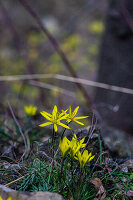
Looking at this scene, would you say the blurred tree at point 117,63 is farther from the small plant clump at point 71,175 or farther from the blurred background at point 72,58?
the small plant clump at point 71,175

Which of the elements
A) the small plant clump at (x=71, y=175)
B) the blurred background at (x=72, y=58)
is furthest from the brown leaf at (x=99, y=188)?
the blurred background at (x=72, y=58)

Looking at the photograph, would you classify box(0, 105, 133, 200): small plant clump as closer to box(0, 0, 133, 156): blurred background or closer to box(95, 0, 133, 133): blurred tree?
box(0, 0, 133, 156): blurred background

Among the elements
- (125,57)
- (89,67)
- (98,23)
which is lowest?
(125,57)

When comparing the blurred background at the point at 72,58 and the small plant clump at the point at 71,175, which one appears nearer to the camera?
the small plant clump at the point at 71,175

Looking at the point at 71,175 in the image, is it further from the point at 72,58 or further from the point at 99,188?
the point at 72,58

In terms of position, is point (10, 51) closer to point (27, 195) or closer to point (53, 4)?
point (53, 4)

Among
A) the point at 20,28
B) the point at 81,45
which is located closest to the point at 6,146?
the point at 81,45

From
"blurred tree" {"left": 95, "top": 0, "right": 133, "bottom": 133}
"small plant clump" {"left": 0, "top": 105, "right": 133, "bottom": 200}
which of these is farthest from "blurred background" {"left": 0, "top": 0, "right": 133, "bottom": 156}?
"small plant clump" {"left": 0, "top": 105, "right": 133, "bottom": 200}
